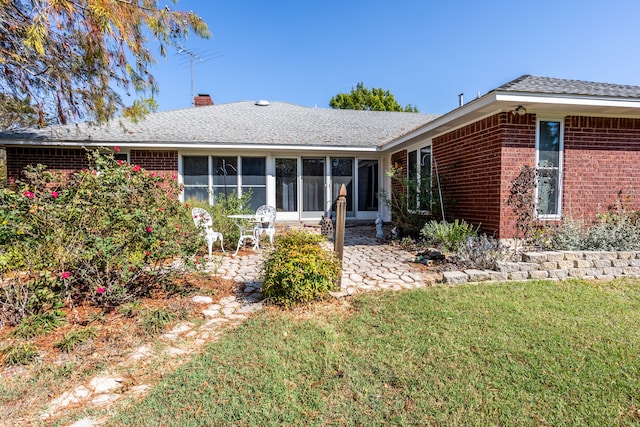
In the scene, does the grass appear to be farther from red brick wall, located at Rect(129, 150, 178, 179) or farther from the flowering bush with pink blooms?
red brick wall, located at Rect(129, 150, 178, 179)

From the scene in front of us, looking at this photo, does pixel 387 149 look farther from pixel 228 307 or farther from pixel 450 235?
pixel 228 307

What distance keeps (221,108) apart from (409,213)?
A: 28.5 ft

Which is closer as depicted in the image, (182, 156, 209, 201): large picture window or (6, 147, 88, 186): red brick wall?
(6, 147, 88, 186): red brick wall

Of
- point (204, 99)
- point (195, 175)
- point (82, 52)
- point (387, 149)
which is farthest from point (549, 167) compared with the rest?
point (204, 99)

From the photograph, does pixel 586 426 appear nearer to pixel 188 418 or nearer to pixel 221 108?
pixel 188 418

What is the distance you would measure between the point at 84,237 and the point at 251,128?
758cm

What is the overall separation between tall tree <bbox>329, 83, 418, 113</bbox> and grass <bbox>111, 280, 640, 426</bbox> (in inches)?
1053

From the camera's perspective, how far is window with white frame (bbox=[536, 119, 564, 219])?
5891 mm

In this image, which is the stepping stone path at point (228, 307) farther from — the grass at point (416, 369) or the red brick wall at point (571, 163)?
the red brick wall at point (571, 163)

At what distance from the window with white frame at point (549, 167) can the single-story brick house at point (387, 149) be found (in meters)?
0.02

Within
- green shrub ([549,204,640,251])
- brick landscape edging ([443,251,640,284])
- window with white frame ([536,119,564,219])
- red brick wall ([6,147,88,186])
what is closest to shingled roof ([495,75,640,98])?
window with white frame ([536,119,564,219])

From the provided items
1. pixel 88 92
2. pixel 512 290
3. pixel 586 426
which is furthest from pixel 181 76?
pixel 586 426

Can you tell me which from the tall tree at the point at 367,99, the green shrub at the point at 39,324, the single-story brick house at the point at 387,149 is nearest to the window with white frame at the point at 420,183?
the single-story brick house at the point at 387,149

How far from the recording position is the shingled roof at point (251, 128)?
8.71m
